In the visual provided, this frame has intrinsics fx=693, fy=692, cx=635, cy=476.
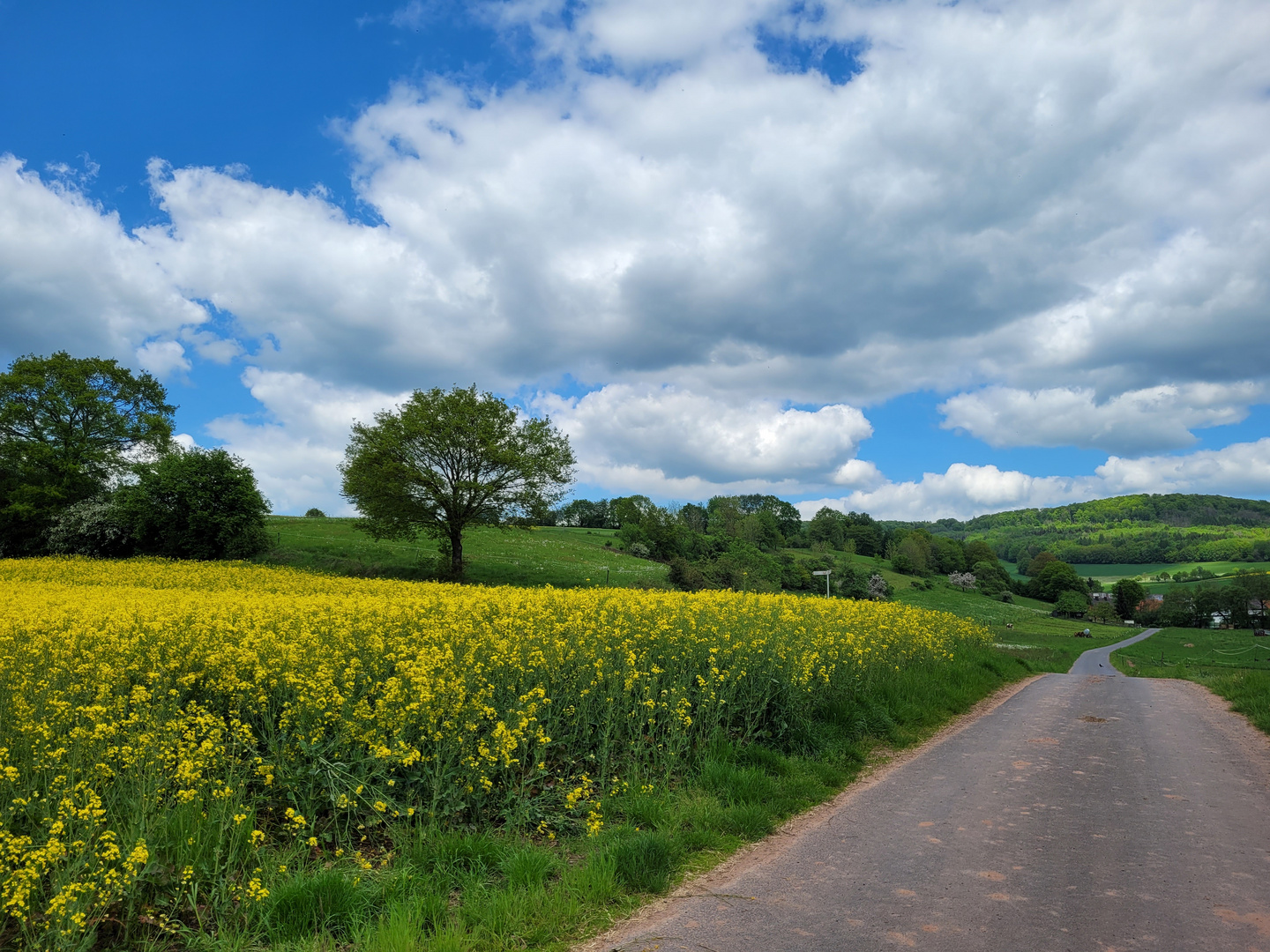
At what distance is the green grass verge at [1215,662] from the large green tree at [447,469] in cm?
2816

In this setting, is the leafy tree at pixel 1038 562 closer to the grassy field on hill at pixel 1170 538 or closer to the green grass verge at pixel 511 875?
the grassy field on hill at pixel 1170 538

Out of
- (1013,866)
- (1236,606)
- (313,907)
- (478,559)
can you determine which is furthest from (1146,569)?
(313,907)

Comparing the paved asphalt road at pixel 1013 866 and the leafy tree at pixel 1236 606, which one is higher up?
the paved asphalt road at pixel 1013 866

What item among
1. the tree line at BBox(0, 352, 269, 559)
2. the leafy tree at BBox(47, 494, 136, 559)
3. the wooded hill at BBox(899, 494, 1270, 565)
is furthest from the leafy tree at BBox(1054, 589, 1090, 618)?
the leafy tree at BBox(47, 494, 136, 559)

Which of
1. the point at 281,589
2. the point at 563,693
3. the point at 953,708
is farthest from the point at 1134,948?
the point at 281,589

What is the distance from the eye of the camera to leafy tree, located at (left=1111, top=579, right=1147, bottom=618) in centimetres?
12644

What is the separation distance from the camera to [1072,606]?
375 feet

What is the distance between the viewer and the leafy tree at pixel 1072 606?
374 ft

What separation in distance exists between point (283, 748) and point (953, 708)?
11810mm

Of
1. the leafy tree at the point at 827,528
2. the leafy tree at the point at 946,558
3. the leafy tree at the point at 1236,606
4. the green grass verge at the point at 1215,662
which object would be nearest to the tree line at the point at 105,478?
the green grass verge at the point at 1215,662

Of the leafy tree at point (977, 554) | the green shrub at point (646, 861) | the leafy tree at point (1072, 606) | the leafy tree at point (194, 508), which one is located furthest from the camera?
the leafy tree at point (977, 554)

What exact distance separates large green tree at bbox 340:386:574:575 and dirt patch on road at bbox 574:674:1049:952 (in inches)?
1082

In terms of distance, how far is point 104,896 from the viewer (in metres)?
3.83

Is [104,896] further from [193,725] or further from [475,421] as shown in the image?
[475,421]
